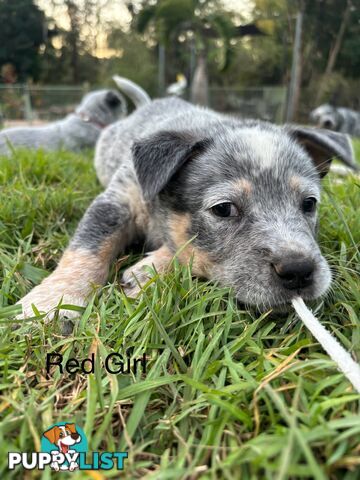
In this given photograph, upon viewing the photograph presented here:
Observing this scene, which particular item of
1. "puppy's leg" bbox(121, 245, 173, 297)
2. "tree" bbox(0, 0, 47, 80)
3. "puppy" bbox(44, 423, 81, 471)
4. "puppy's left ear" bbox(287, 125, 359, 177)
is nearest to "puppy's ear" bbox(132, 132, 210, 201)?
"puppy's leg" bbox(121, 245, 173, 297)

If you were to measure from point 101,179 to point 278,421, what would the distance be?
4.44 meters

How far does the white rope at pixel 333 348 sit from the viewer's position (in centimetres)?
172

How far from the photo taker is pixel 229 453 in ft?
4.98

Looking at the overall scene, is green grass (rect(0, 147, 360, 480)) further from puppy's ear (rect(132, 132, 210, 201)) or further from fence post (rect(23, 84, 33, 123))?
fence post (rect(23, 84, 33, 123))

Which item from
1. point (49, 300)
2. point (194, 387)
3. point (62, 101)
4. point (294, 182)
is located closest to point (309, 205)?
point (294, 182)

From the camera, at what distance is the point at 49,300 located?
270 cm

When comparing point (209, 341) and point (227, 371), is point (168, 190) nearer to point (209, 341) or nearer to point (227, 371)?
point (209, 341)

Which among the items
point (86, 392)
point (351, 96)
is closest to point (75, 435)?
point (86, 392)

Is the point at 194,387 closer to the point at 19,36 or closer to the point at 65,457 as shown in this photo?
the point at 65,457

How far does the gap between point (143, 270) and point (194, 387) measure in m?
1.23

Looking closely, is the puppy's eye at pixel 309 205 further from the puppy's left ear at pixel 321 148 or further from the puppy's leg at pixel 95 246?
the puppy's leg at pixel 95 246

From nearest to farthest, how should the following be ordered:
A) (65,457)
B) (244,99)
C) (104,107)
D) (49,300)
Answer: (65,457)
(49,300)
(104,107)
(244,99)

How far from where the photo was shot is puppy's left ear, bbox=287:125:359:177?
368 centimetres

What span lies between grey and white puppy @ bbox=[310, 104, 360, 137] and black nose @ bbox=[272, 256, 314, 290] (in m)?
19.3
